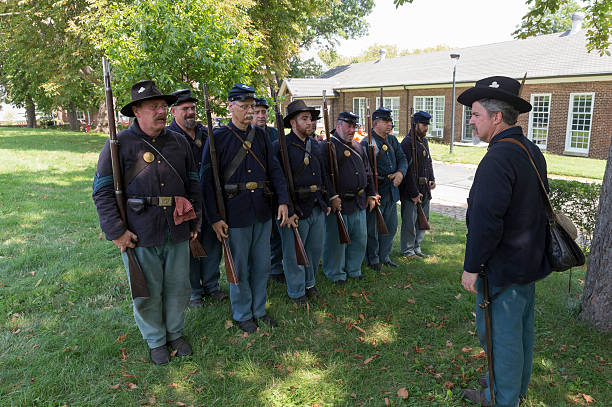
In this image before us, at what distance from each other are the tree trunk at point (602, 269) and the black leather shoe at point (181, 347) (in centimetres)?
412

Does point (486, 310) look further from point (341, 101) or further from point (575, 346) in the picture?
point (341, 101)

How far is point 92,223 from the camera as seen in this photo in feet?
28.3

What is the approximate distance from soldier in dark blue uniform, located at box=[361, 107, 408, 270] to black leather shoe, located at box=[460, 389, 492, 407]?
290 centimetres

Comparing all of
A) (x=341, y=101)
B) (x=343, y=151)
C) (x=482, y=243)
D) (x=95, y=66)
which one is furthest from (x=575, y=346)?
(x=341, y=101)

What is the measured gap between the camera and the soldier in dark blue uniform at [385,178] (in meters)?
6.28

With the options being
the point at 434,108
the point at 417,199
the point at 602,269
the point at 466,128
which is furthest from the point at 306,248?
the point at 434,108

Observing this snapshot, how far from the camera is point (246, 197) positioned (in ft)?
14.5

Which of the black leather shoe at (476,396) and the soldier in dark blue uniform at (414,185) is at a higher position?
the soldier in dark blue uniform at (414,185)

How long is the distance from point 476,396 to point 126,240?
3.18m

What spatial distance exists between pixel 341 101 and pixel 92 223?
2701 centimetres

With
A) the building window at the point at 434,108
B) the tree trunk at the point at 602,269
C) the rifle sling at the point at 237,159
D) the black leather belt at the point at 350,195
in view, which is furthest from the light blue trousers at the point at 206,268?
the building window at the point at 434,108

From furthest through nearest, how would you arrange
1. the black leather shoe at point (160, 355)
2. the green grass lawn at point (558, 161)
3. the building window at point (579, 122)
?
the building window at point (579, 122), the green grass lawn at point (558, 161), the black leather shoe at point (160, 355)

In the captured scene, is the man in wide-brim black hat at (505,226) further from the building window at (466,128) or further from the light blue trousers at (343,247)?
the building window at (466,128)

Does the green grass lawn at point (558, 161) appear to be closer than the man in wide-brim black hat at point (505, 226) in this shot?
No
